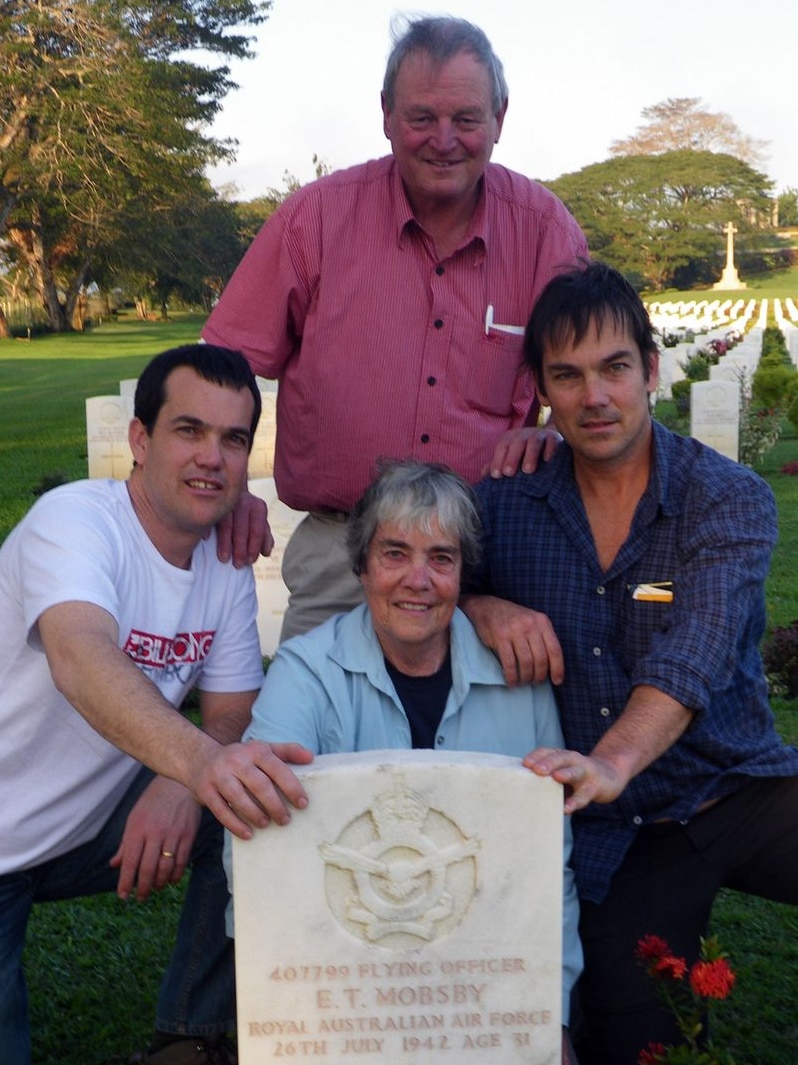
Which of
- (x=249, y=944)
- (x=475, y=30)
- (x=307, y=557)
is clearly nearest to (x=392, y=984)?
(x=249, y=944)

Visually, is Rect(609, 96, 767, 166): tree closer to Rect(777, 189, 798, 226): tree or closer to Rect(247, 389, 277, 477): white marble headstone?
Rect(777, 189, 798, 226): tree

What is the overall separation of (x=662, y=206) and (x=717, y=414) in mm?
73260

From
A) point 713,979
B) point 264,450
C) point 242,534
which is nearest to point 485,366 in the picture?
point 242,534

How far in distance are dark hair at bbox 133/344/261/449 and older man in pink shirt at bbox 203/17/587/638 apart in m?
0.63

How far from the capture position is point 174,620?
120 inches

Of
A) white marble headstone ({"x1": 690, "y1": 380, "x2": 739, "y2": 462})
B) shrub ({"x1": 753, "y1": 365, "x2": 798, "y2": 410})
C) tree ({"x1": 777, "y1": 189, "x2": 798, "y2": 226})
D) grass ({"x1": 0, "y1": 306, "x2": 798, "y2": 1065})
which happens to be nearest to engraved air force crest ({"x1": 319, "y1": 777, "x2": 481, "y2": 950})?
grass ({"x1": 0, "y1": 306, "x2": 798, "y2": 1065})

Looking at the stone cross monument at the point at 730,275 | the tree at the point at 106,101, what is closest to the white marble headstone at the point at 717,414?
the tree at the point at 106,101

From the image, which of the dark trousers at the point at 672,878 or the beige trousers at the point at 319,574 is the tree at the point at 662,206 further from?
the dark trousers at the point at 672,878

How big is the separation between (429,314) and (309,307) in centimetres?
38

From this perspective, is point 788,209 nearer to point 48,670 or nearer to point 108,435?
point 108,435

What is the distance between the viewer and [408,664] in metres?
2.92

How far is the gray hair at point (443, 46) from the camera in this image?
11.3ft

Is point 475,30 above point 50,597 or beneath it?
above

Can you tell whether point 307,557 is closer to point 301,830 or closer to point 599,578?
point 599,578
